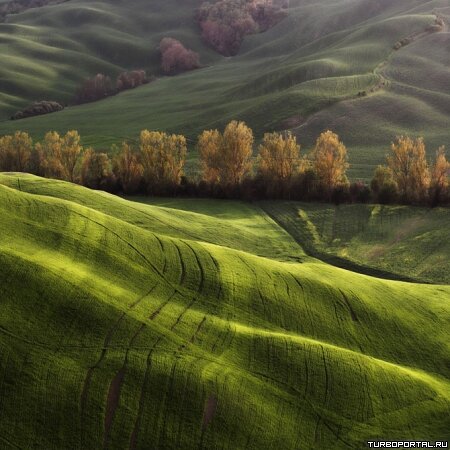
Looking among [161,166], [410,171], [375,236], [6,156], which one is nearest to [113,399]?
[375,236]

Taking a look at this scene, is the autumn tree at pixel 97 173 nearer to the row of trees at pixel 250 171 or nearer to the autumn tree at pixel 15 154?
the row of trees at pixel 250 171

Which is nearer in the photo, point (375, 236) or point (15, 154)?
point (375, 236)

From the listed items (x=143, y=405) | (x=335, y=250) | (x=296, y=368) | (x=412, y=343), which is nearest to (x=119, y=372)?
(x=143, y=405)

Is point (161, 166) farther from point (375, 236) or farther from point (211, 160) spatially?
point (375, 236)

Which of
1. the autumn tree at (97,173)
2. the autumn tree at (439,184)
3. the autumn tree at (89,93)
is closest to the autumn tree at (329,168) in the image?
the autumn tree at (439,184)

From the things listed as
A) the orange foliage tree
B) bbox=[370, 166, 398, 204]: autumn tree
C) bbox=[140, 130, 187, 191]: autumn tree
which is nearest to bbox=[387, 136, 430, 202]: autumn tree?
bbox=[370, 166, 398, 204]: autumn tree

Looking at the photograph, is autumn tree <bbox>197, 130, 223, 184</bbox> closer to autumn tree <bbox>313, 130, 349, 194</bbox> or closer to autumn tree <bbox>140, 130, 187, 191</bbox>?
autumn tree <bbox>140, 130, 187, 191</bbox>
